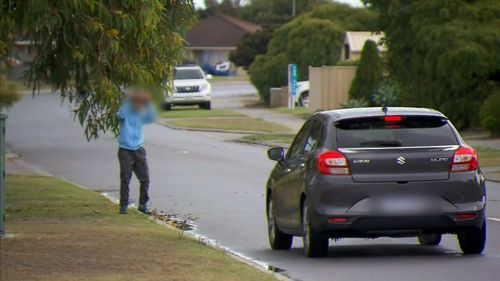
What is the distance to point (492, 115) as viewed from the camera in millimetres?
32281

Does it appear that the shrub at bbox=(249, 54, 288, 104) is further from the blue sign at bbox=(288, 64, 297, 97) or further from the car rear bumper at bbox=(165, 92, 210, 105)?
the blue sign at bbox=(288, 64, 297, 97)

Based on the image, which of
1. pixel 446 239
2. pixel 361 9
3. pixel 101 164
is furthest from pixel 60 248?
pixel 361 9

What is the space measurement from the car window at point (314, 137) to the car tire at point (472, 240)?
1.77 metres

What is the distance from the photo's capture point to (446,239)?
1412 cm

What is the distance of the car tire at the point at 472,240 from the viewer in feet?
39.7

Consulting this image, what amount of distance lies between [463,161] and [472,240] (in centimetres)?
98

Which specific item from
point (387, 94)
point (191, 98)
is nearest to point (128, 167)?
point (387, 94)

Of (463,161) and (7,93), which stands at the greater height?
(463,161)

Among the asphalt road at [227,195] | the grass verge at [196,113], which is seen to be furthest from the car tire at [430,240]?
the grass verge at [196,113]

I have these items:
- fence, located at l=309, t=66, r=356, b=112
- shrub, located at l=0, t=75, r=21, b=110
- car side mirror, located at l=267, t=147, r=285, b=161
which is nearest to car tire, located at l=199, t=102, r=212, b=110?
fence, located at l=309, t=66, r=356, b=112

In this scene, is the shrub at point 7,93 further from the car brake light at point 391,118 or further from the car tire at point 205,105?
the car brake light at point 391,118

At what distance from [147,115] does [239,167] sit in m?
13.0

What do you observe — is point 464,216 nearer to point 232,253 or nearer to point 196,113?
point 232,253

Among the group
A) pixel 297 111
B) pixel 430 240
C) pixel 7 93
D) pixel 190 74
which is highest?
pixel 7 93
